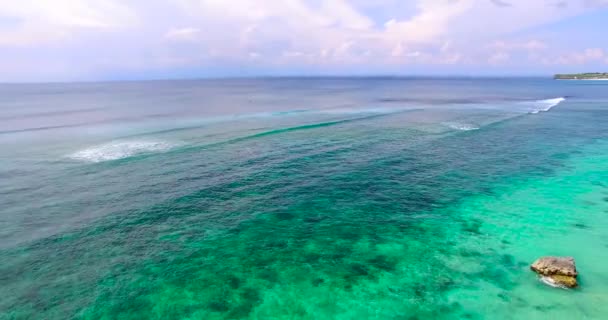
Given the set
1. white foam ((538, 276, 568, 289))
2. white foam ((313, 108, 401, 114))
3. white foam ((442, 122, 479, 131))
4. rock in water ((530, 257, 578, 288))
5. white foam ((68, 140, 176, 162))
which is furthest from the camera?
white foam ((313, 108, 401, 114))

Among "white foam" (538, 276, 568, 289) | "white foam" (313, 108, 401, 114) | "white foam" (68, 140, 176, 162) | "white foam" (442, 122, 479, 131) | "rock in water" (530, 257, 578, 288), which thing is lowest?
"white foam" (538, 276, 568, 289)

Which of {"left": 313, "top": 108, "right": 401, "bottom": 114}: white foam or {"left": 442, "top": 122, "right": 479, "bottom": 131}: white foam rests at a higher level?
{"left": 313, "top": 108, "right": 401, "bottom": 114}: white foam

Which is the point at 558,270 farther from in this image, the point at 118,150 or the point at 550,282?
the point at 118,150

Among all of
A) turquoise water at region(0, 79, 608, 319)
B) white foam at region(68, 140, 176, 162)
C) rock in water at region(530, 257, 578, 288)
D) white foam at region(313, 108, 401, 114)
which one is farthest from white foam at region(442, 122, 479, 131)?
white foam at region(68, 140, 176, 162)

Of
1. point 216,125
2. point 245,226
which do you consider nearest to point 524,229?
point 245,226

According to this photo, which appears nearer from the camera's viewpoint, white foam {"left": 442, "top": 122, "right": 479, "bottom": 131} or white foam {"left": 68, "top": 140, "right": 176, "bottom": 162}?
white foam {"left": 68, "top": 140, "right": 176, "bottom": 162}

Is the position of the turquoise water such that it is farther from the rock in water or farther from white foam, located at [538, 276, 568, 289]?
the rock in water

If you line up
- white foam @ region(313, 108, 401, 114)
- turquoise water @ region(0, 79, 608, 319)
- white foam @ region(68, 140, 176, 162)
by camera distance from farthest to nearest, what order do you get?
Answer: white foam @ region(313, 108, 401, 114), white foam @ region(68, 140, 176, 162), turquoise water @ region(0, 79, 608, 319)
